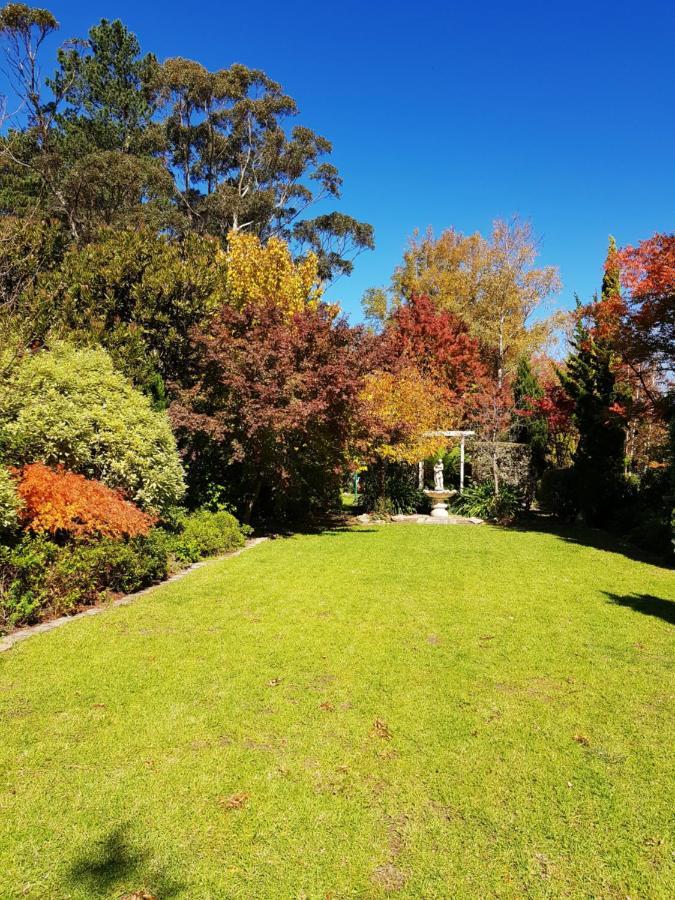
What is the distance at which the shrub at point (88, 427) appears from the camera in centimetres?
635

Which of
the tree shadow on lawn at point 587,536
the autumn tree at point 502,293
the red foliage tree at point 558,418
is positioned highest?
the autumn tree at point 502,293

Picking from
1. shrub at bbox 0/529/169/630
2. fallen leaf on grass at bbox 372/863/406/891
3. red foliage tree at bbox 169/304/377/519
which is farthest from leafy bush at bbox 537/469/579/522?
fallen leaf on grass at bbox 372/863/406/891

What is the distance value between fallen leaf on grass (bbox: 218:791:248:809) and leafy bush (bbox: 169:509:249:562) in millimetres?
5115

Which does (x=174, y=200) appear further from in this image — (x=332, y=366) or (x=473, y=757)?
(x=473, y=757)

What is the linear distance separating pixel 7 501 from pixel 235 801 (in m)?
3.97

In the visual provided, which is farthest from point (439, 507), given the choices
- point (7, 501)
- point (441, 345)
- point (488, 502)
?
point (7, 501)

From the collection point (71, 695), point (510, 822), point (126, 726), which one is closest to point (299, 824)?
point (510, 822)

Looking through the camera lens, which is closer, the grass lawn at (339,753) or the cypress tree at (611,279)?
the grass lawn at (339,753)

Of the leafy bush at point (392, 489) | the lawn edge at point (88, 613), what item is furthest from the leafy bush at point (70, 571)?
the leafy bush at point (392, 489)

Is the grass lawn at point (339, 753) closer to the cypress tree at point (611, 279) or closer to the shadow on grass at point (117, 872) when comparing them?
the shadow on grass at point (117, 872)

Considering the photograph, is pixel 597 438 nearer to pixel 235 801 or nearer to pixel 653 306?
pixel 653 306

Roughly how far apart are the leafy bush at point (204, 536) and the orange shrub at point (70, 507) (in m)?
1.33

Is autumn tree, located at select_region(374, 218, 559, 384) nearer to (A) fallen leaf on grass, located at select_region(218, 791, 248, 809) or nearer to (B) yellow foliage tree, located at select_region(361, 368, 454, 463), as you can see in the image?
(B) yellow foliage tree, located at select_region(361, 368, 454, 463)

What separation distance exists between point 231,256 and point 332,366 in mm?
6943
